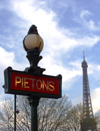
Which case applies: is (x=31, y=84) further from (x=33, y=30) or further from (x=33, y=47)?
(x=33, y=30)

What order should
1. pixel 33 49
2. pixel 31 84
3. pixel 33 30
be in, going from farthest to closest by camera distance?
pixel 33 30, pixel 33 49, pixel 31 84

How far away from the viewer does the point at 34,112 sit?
5.75 meters

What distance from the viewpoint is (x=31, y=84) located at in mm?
5773

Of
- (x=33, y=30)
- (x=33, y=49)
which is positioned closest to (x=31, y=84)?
(x=33, y=49)

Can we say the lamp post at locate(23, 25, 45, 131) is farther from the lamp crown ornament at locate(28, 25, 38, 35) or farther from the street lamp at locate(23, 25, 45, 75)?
the lamp crown ornament at locate(28, 25, 38, 35)

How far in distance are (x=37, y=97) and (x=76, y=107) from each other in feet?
172

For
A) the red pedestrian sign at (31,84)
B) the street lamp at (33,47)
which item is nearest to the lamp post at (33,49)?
the street lamp at (33,47)

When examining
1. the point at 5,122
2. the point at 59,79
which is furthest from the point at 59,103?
the point at 59,79

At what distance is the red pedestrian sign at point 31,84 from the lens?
5574mm

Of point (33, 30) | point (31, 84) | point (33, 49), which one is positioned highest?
point (33, 30)

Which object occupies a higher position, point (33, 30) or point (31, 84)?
point (33, 30)

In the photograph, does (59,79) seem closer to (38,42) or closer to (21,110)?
(38,42)

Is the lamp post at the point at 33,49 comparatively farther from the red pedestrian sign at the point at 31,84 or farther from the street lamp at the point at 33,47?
the red pedestrian sign at the point at 31,84

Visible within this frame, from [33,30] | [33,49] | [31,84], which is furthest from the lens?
[33,30]
